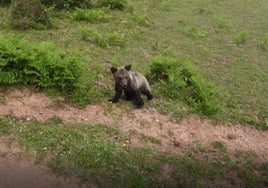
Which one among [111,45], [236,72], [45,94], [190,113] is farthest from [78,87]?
[236,72]

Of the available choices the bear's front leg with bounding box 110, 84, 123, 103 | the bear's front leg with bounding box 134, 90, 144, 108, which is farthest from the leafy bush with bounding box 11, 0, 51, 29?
the bear's front leg with bounding box 134, 90, 144, 108

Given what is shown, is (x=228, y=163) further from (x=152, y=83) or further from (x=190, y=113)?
(x=152, y=83)

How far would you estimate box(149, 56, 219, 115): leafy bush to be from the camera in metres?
11.8

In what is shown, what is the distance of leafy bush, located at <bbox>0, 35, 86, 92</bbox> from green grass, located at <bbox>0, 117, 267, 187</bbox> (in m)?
1.01

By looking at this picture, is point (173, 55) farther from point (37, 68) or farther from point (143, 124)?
point (37, 68)

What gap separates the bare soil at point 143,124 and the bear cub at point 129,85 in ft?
0.82

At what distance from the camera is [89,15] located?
52.4 ft

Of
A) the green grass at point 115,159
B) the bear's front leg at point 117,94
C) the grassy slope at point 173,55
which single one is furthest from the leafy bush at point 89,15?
the green grass at point 115,159

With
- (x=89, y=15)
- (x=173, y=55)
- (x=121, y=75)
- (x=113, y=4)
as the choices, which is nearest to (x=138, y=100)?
(x=121, y=75)

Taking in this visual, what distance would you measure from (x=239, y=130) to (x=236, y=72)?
3.23m

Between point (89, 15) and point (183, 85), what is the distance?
5077 millimetres

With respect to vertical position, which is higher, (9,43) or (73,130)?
(9,43)

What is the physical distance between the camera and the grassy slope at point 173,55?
9.37 m

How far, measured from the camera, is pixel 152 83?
1234 centimetres
